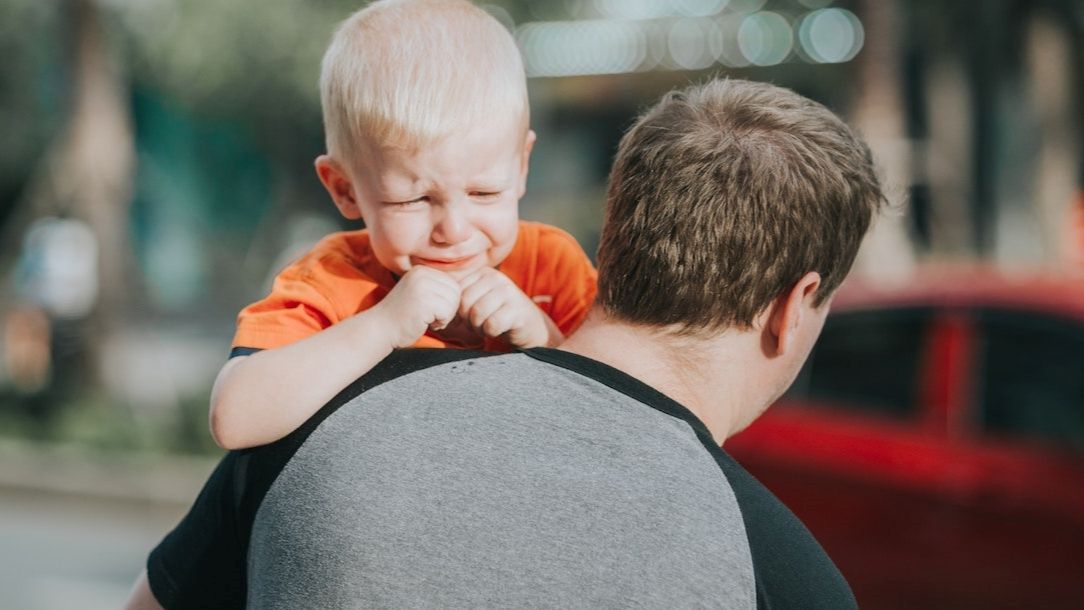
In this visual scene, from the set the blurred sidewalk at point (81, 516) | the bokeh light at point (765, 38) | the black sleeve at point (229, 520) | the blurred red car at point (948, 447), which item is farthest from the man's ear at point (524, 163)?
the bokeh light at point (765, 38)

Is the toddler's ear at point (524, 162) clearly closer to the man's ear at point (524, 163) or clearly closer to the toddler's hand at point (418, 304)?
the man's ear at point (524, 163)

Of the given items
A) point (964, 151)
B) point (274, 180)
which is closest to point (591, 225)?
point (964, 151)

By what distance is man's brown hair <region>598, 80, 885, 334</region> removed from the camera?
161 centimetres

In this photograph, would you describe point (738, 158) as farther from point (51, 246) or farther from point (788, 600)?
point (51, 246)

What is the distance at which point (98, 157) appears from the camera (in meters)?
10.1

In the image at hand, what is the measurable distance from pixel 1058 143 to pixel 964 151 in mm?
2699

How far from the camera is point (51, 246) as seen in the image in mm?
16984

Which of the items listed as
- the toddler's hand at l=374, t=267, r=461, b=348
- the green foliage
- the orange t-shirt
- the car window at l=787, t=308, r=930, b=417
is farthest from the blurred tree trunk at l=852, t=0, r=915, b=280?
the toddler's hand at l=374, t=267, r=461, b=348

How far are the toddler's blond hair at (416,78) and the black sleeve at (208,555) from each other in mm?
490

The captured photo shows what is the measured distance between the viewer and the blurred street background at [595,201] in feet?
15.3

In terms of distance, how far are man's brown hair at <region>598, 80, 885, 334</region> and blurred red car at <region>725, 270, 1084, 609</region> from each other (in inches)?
123

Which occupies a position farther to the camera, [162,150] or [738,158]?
[162,150]

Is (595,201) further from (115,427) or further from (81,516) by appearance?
(81,516)

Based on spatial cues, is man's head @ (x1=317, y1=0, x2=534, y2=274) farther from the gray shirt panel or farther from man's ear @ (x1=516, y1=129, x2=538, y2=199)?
the gray shirt panel
